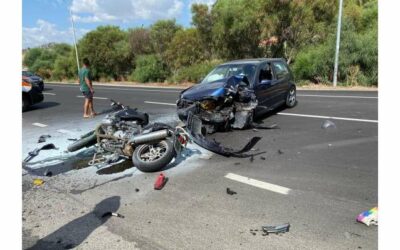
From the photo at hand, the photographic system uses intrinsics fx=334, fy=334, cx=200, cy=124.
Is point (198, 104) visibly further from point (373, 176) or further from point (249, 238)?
point (249, 238)

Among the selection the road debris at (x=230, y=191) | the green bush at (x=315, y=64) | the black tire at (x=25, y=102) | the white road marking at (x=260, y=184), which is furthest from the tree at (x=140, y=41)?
the road debris at (x=230, y=191)

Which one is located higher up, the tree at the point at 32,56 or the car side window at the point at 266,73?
the tree at the point at 32,56

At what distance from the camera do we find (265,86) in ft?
29.7

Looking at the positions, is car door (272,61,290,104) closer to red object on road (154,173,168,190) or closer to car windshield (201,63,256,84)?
car windshield (201,63,256,84)

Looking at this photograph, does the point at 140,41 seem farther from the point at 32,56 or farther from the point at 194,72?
the point at 32,56

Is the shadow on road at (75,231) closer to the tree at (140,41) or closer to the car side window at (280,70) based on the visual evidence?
the car side window at (280,70)

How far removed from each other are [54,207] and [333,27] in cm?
2203

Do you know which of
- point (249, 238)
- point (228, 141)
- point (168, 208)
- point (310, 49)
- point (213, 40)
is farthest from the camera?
point (213, 40)

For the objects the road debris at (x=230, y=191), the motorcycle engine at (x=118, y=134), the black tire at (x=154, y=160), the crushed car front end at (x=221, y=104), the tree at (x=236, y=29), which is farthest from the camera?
the tree at (x=236, y=29)

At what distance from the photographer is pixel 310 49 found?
71.7 ft

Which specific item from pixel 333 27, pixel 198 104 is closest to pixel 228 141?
pixel 198 104

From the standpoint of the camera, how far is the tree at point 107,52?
123 feet

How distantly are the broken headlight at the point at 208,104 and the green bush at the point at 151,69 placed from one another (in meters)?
23.9

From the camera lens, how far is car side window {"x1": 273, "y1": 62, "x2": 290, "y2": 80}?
9.97 metres
